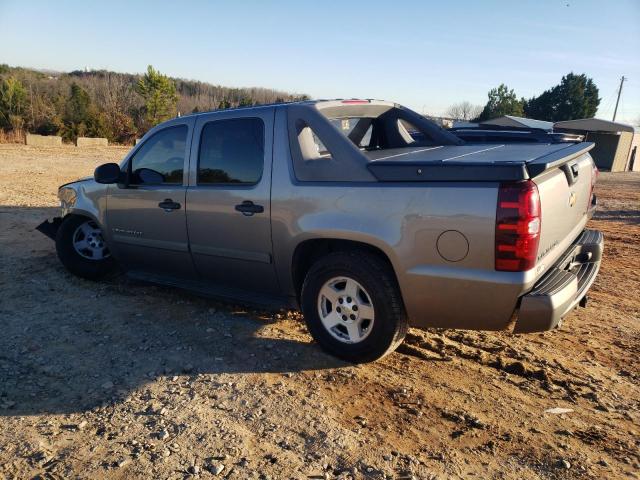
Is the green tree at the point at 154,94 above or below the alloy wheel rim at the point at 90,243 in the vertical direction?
above

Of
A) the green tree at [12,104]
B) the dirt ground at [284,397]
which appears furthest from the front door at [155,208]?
the green tree at [12,104]

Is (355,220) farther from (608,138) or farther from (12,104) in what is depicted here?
(608,138)

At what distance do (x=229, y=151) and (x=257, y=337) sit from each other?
1.60m

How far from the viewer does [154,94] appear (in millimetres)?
34844

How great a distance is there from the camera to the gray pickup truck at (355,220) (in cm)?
299

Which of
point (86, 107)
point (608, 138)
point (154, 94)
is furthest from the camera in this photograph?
point (154, 94)

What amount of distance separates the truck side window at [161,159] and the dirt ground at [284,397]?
4.08ft

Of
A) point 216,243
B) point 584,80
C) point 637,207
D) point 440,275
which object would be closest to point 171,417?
point 216,243

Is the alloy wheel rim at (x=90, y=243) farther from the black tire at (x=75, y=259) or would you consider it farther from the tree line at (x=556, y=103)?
the tree line at (x=556, y=103)

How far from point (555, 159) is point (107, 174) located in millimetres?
4040

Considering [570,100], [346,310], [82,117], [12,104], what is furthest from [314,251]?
[570,100]

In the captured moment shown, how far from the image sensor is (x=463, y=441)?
2.87 m

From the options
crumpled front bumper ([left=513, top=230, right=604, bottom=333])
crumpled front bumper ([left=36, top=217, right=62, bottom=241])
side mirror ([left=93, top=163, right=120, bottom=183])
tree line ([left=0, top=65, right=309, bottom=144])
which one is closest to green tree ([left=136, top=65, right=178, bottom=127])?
tree line ([left=0, top=65, right=309, bottom=144])

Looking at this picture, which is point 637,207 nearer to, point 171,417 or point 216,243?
point 216,243
